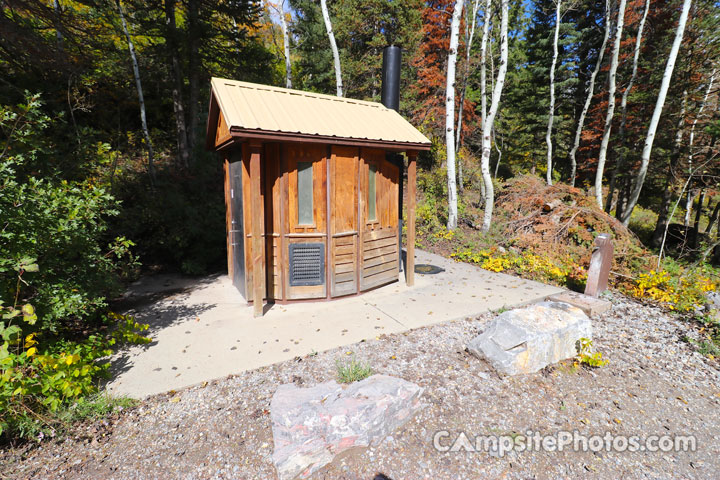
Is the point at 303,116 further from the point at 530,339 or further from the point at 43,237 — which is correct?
the point at 530,339

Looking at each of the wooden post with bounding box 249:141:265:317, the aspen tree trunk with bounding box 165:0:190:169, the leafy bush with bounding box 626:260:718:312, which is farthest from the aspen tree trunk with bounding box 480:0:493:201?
the aspen tree trunk with bounding box 165:0:190:169

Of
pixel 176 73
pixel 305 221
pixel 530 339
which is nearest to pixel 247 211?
pixel 305 221

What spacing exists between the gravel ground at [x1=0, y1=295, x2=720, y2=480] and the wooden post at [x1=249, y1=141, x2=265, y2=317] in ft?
4.84

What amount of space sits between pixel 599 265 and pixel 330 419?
5467 mm

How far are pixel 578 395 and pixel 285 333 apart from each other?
339 cm

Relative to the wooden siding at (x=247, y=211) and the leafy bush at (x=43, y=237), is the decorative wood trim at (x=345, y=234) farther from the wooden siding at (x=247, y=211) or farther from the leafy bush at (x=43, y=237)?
the leafy bush at (x=43, y=237)

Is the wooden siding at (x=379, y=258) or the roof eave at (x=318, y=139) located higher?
the roof eave at (x=318, y=139)

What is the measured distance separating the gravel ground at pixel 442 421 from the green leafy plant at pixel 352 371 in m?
0.13

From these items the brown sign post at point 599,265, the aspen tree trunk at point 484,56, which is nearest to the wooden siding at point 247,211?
the brown sign post at point 599,265

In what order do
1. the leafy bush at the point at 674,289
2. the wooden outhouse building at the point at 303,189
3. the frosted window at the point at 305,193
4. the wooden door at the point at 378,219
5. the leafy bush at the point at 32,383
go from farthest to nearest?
the wooden door at the point at 378,219, the leafy bush at the point at 674,289, the frosted window at the point at 305,193, the wooden outhouse building at the point at 303,189, the leafy bush at the point at 32,383

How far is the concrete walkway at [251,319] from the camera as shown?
3586mm

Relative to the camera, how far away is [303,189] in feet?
16.9

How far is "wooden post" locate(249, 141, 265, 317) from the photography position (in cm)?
445

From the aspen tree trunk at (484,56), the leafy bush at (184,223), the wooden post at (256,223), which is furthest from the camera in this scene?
the aspen tree trunk at (484,56)
